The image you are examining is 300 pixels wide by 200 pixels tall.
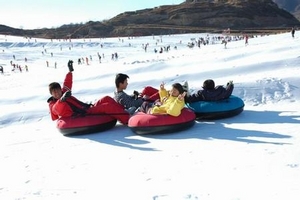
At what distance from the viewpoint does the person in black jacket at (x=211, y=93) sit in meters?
7.18

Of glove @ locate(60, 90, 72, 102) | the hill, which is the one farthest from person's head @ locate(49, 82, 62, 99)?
the hill

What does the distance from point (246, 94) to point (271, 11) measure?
3550 inches

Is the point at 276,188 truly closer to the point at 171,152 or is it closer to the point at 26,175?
the point at 171,152

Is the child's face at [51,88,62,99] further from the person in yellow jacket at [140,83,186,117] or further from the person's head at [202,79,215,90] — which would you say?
the person's head at [202,79,215,90]

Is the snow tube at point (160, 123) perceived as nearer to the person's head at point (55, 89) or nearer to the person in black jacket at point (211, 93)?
the person in black jacket at point (211, 93)

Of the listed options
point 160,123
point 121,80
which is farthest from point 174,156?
point 121,80

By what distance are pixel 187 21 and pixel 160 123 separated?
264ft

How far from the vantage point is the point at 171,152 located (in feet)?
18.3

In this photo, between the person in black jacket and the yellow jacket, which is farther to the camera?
the person in black jacket

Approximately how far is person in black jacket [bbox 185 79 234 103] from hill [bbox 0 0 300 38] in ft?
233

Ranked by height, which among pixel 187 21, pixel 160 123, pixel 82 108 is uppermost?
pixel 187 21

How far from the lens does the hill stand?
3216 inches

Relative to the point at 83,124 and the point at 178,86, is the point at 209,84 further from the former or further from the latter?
the point at 83,124

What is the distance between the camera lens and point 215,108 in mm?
7062
